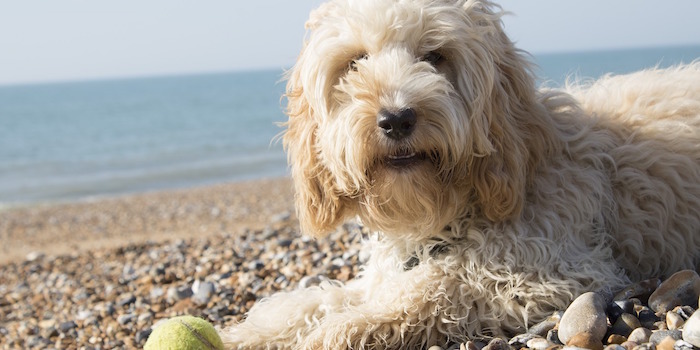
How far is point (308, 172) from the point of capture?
3.39 meters

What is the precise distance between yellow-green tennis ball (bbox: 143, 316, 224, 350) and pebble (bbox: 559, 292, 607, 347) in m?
1.54

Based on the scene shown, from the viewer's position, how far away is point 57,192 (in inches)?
740

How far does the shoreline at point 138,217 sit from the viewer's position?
10.9 m

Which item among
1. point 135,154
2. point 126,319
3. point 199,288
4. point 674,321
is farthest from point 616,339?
point 135,154

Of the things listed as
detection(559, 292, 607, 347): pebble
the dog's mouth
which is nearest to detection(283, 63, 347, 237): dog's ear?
the dog's mouth

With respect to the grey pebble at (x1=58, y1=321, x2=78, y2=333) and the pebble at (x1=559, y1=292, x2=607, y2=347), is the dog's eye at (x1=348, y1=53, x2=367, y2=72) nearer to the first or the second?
the pebble at (x1=559, y1=292, x2=607, y2=347)

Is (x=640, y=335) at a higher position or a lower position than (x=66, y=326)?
higher

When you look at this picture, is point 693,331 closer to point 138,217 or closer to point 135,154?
point 138,217

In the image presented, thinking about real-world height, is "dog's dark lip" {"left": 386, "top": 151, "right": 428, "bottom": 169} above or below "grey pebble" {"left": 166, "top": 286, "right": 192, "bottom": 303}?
above

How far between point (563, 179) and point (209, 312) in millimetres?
2241

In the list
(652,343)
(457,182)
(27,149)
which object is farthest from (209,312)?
(27,149)

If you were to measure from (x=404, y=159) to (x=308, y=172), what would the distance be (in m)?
0.56

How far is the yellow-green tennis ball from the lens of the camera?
320cm

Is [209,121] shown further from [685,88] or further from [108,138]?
[685,88]
